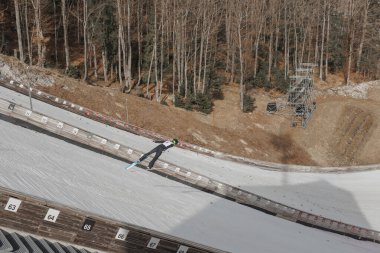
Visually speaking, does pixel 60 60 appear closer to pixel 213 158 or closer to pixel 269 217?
pixel 213 158

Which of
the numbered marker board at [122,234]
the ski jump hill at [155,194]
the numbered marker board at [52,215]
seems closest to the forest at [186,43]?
the ski jump hill at [155,194]

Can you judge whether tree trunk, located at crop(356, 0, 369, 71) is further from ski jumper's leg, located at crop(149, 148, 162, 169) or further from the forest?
ski jumper's leg, located at crop(149, 148, 162, 169)

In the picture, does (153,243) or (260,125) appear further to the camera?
(260,125)

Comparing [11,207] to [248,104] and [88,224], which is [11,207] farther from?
[248,104]

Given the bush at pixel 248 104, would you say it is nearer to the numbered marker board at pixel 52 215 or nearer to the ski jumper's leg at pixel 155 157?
the ski jumper's leg at pixel 155 157

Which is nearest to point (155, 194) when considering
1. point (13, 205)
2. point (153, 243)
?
point (153, 243)
